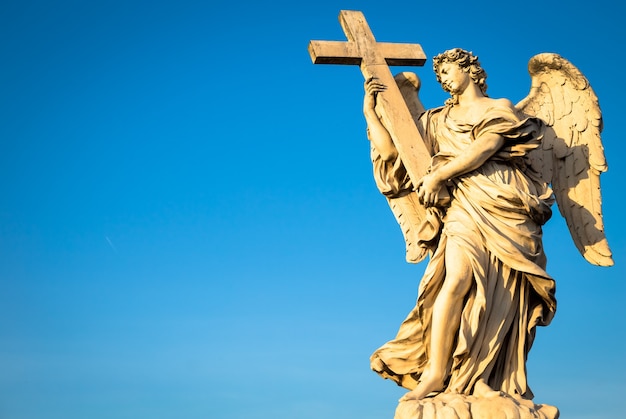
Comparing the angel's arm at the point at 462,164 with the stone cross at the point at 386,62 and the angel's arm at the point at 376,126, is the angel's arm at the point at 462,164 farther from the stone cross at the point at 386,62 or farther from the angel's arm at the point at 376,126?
the angel's arm at the point at 376,126

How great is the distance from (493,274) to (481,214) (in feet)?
1.89

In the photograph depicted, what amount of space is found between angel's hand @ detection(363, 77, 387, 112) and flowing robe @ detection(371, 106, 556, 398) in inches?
37.3

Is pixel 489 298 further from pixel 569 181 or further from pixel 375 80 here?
pixel 375 80

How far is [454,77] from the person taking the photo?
12047 mm

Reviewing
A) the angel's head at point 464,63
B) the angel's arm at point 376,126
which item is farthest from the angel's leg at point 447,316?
the angel's head at point 464,63

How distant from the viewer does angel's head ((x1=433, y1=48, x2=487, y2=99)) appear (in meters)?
12.1

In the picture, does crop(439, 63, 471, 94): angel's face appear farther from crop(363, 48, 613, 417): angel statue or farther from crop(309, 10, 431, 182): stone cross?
crop(309, 10, 431, 182): stone cross

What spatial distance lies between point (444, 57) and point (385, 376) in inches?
126

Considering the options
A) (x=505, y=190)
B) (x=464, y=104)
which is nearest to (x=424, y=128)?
(x=464, y=104)

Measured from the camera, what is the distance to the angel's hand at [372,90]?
12.3 meters

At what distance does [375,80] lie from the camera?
40.6ft

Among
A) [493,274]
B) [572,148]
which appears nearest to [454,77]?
[572,148]

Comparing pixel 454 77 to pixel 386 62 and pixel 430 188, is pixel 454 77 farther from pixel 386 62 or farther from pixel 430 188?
pixel 430 188

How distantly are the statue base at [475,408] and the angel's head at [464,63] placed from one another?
3.12 m
